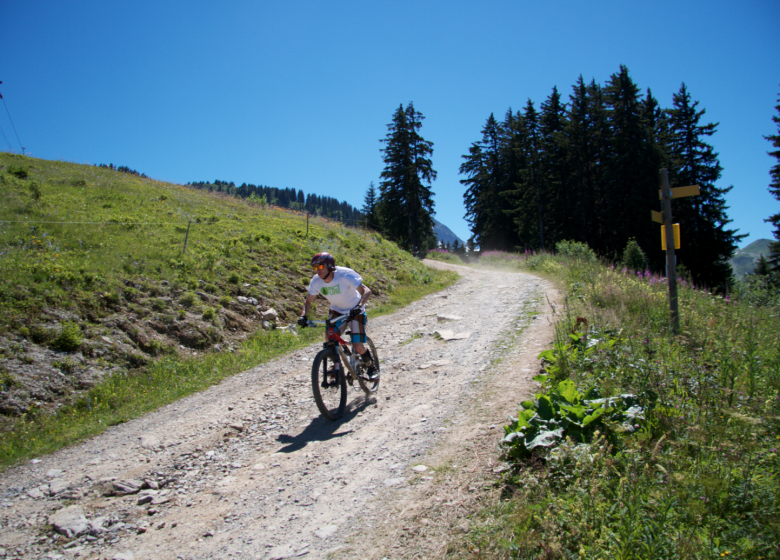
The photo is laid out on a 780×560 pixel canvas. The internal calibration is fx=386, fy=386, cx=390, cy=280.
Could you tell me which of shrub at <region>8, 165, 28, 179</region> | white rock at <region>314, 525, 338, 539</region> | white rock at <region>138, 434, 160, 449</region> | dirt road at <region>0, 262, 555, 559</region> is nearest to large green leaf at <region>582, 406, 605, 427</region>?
dirt road at <region>0, 262, 555, 559</region>

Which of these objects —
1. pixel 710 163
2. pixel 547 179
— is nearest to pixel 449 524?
pixel 547 179

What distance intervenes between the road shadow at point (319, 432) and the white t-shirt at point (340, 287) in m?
1.64

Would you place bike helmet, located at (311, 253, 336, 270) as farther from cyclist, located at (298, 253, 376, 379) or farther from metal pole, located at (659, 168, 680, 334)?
metal pole, located at (659, 168, 680, 334)

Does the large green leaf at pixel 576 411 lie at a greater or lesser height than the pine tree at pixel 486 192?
lesser

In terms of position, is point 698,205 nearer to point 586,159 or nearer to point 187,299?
point 586,159

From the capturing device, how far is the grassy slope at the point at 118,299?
21.1 ft

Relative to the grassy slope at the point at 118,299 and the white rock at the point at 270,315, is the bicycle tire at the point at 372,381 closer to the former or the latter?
the grassy slope at the point at 118,299

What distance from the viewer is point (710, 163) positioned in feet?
111

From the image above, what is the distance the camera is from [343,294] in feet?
19.6

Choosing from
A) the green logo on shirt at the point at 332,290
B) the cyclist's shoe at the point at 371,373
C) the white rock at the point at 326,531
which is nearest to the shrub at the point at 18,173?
the green logo on shirt at the point at 332,290

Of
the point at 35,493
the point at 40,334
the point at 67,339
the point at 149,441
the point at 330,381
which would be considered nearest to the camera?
the point at 35,493

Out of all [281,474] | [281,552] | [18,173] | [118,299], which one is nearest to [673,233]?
[281,474]

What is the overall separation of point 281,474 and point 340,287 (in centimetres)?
267

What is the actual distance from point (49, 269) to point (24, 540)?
6917mm
